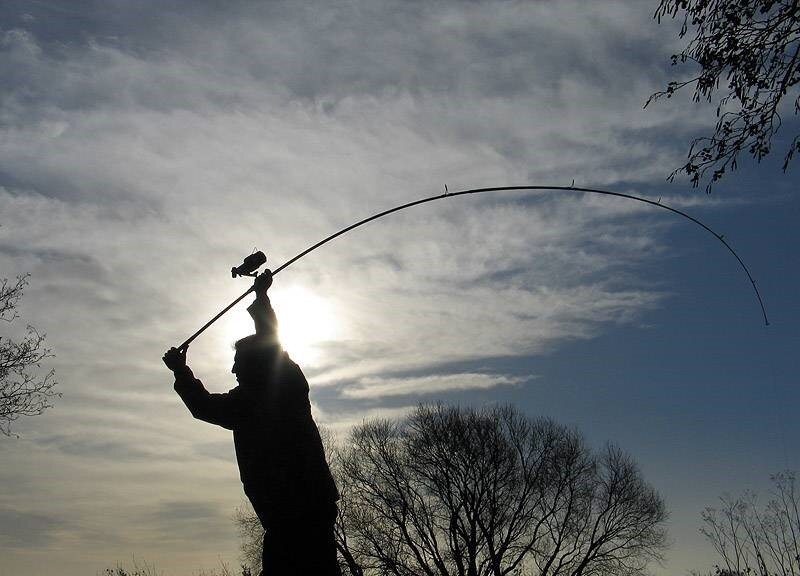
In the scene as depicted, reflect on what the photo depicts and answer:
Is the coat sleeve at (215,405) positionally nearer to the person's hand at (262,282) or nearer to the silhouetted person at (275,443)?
the silhouetted person at (275,443)

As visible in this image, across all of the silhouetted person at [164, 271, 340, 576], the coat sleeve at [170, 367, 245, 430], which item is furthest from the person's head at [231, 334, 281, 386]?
the coat sleeve at [170, 367, 245, 430]

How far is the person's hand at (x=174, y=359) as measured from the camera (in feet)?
24.9

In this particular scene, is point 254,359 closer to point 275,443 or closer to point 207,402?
point 207,402

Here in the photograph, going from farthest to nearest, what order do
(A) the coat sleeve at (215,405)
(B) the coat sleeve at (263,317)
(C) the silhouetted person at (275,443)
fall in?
(B) the coat sleeve at (263,317) < (A) the coat sleeve at (215,405) < (C) the silhouetted person at (275,443)

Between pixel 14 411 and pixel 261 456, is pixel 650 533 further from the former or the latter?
pixel 261 456

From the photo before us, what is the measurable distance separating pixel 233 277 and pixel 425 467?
111ft

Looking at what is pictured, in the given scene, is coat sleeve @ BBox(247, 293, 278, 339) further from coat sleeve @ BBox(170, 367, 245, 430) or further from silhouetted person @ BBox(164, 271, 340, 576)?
coat sleeve @ BBox(170, 367, 245, 430)

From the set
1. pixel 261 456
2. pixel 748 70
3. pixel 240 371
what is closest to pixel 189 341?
pixel 240 371

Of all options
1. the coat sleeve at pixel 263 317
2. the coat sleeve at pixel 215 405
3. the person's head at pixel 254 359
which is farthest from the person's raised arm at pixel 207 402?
the coat sleeve at pixel 263 317

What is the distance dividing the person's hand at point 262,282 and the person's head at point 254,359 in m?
0.41

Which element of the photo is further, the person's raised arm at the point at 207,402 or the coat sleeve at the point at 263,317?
the coat sleeve at the point at 263,317

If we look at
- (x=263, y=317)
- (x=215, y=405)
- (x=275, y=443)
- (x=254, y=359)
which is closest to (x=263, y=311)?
(x=263, y=317)

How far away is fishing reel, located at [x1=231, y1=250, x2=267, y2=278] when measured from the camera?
767cm

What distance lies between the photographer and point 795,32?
27.9 ft
